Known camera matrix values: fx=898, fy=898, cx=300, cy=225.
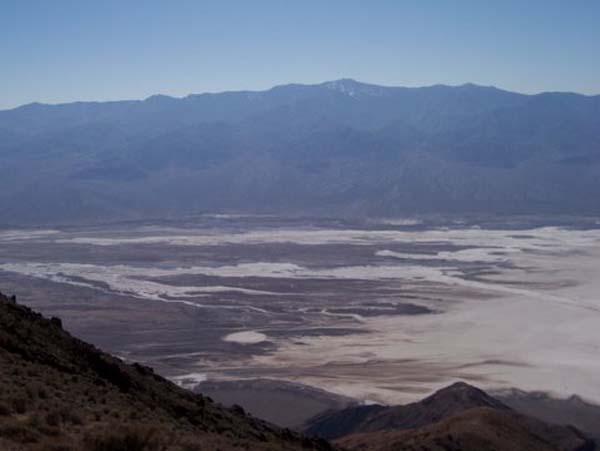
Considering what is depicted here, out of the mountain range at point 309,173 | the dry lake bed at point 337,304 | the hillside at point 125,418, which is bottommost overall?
the dry lake bed at point 337,304

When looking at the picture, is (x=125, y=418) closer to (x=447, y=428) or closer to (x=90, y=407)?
(x=90, y=407)

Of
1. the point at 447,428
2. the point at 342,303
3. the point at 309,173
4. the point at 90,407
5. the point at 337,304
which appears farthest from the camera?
the point at 309,173

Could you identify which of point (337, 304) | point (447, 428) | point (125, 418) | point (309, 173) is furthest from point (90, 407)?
point (309, 173)

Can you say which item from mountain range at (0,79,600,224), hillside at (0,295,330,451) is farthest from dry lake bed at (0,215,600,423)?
mountain range at (0,79,600,224)

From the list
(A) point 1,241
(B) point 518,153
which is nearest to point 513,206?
(B) point 518,153

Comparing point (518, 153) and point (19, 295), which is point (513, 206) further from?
point (19, 295)

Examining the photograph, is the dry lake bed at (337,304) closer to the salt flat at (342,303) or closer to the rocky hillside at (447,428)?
the salt flat at (342,303)

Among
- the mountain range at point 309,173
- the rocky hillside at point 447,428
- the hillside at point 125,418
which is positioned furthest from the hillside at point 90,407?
the mountain range at point 309,173
